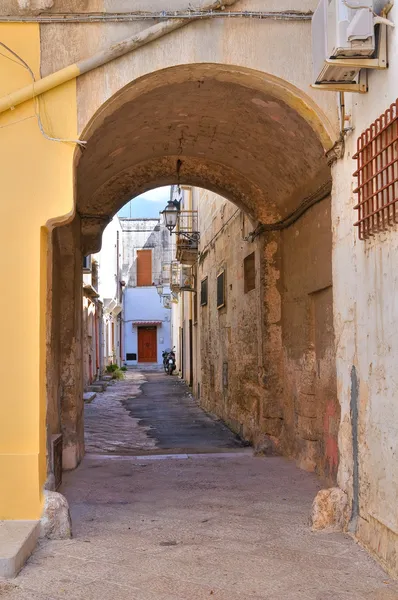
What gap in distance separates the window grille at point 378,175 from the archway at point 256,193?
80 cm

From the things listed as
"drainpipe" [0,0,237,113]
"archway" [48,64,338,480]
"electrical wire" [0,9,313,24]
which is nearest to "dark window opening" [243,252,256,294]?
"archway" [48,64,338,480]

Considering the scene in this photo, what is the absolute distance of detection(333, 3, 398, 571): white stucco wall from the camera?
4207mm

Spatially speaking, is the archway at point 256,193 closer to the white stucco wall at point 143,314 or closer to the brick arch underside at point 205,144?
the brick arch underside at point 205,144

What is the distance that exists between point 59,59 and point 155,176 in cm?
451

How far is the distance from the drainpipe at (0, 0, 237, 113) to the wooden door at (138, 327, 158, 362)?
1629 inches

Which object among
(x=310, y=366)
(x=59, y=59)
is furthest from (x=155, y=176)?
(x=59, y=59)

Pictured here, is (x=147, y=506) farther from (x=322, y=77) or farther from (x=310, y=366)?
(x=322, y=77)

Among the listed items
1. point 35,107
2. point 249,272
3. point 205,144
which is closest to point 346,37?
point 35,107

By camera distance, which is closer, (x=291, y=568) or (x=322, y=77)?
(x=291, y=568)

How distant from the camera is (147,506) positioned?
19.8ft

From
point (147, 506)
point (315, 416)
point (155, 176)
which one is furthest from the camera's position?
point (155, 176)

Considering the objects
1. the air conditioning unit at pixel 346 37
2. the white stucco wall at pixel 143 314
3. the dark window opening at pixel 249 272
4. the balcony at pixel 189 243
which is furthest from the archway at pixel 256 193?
the white stucco wall at pixel 143 314

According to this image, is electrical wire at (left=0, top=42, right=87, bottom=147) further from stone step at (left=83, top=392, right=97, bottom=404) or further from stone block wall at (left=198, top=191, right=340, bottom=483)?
stone step at (left=83, top=392, right=97, bottom=404)

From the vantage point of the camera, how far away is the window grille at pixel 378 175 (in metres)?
4.10
